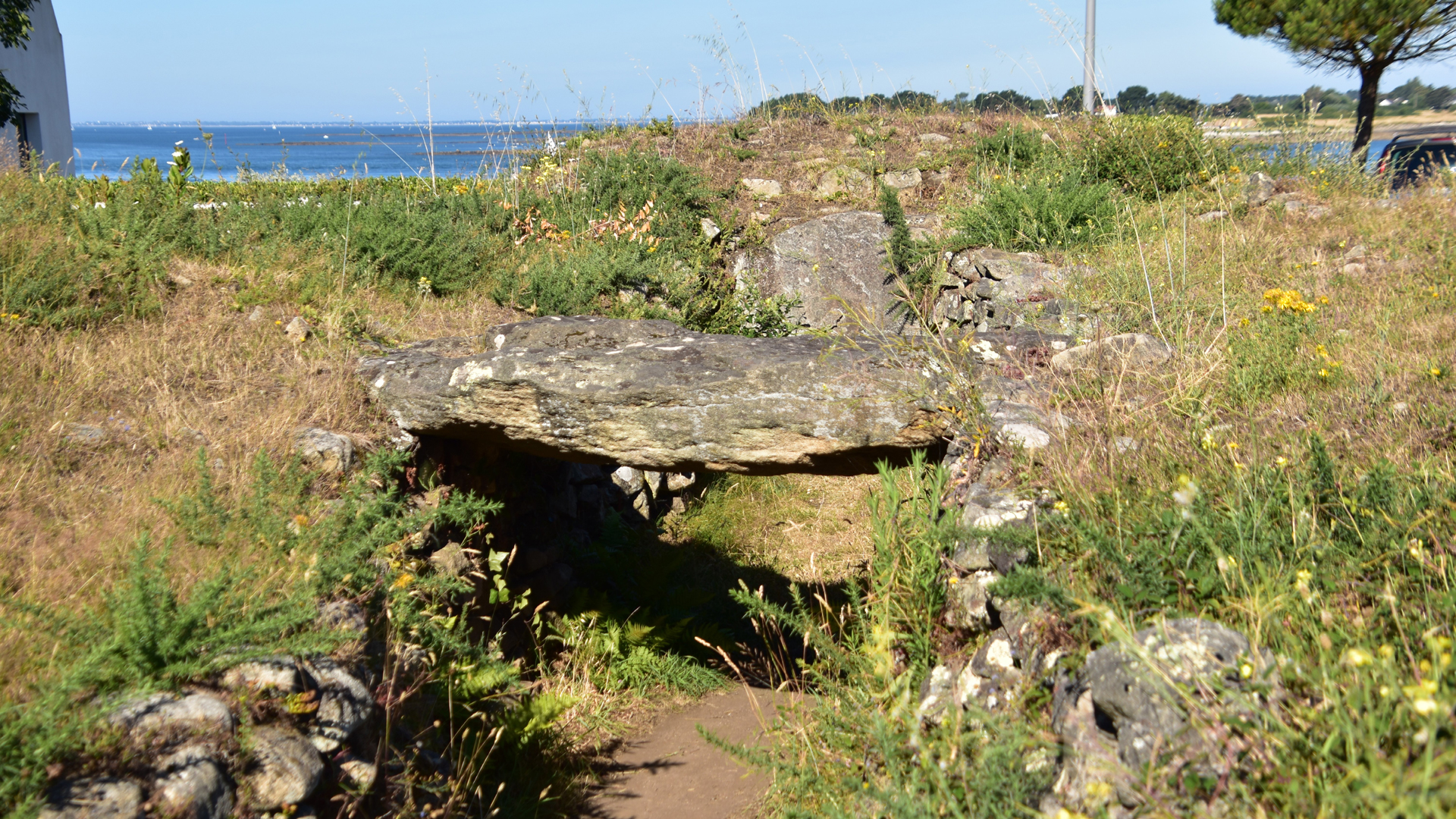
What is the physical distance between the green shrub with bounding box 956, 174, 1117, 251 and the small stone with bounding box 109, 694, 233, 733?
6.73 metres

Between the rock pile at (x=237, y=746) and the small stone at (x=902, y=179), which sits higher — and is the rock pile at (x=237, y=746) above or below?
below

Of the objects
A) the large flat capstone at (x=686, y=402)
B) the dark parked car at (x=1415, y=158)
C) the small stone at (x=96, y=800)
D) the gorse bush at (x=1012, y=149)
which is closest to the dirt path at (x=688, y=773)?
the large flat capstone at (x=686, y=402)

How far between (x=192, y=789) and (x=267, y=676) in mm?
508

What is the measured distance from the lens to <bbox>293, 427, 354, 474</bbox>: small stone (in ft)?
14.1

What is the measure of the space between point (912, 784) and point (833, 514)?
20.6 ft

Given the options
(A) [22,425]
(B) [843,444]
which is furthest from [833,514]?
(A) [22,425]

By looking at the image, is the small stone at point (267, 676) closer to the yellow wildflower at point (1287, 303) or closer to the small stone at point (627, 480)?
the yellow wildflower at point (1287, 303)

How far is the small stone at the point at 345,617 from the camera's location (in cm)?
330

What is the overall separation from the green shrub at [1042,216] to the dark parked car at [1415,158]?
2.41m

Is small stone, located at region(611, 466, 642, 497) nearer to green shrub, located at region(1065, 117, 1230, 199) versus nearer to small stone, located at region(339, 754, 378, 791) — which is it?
green shrub, located at region(1065, 117, 1230, 199)

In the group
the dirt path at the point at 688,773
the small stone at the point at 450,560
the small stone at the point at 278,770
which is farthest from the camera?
the dirt path at the point at 688,773

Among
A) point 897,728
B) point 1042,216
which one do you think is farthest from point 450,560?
point 1042,216

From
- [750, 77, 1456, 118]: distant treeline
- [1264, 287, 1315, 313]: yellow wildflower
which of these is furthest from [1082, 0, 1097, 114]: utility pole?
[1264, 287, 1315, 313]: yellow wildflower

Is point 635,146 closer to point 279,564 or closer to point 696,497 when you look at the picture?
point 696,497
